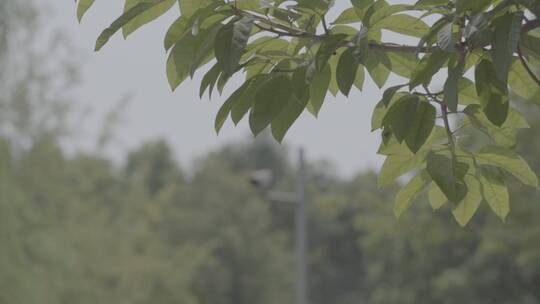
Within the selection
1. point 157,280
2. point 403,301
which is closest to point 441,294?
point 403,301

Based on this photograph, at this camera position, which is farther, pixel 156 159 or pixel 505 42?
pixel 156 159

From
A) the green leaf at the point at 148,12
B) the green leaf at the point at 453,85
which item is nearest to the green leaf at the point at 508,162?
the green leaf at the point at 453,85

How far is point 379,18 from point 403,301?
2808cm

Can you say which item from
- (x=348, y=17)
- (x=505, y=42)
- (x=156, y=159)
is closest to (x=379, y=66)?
(x=348, y=17)

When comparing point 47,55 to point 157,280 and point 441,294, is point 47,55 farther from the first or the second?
point 441,294

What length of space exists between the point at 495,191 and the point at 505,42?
441 mm

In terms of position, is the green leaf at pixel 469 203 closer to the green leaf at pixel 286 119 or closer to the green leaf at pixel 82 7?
the green leaf at pixel 286 119

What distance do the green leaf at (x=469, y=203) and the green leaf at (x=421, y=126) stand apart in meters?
0.22

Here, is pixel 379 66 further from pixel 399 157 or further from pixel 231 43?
pixel 231 43

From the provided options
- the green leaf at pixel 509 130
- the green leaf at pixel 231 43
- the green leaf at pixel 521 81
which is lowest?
the green leaf at pixel 509 130

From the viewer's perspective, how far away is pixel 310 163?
60.7 m

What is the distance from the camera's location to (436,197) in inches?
66.4

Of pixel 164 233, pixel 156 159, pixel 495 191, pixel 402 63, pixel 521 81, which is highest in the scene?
pixel 156 159

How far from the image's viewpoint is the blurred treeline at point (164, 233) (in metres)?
19.4
